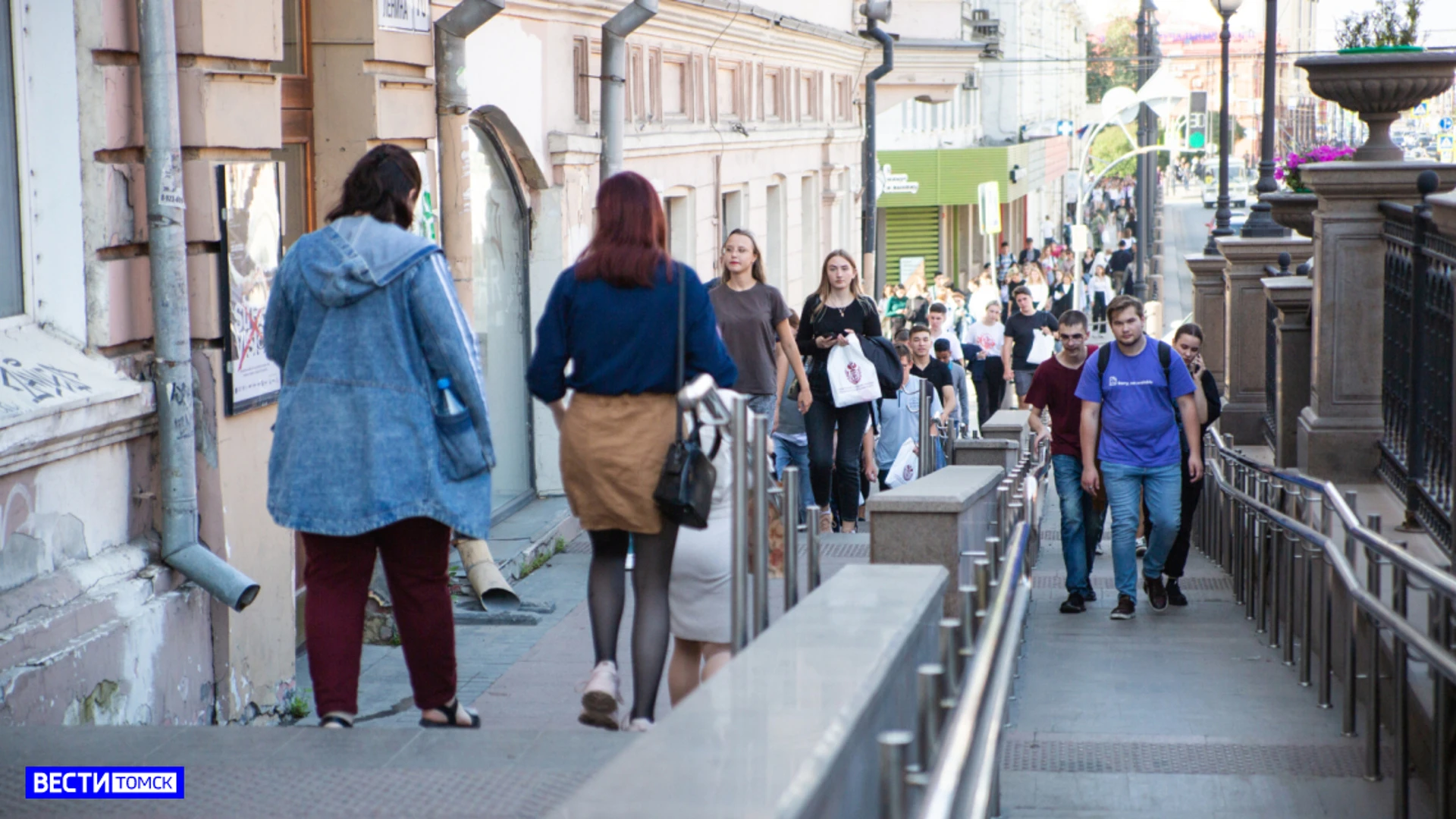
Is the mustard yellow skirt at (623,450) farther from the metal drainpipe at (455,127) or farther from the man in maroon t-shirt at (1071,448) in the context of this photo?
the man in maroon t-shirt at (1071,448)

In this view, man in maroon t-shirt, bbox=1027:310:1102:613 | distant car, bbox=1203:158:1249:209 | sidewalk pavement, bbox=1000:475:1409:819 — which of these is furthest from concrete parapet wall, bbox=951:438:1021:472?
distant car, bbox=1203:158:1249:209

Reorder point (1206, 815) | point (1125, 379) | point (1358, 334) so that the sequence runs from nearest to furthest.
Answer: point (1206, 815) → point (1125, 379) → point (1358, 334)

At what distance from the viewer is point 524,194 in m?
11.7

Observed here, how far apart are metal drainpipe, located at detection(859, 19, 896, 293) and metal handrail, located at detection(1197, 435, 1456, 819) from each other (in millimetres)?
12574

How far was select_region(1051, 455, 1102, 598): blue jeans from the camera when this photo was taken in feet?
31.4

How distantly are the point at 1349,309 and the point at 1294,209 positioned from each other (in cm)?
401

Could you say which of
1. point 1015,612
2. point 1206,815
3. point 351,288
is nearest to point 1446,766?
point 1206,815

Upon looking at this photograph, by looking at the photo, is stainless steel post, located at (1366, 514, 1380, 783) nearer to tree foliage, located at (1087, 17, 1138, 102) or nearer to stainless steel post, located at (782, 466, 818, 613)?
stainless steel post, located at (782, 466, 818, 613)

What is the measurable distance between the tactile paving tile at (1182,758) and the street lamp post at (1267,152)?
1067 cm

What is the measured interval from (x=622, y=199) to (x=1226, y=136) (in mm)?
21479

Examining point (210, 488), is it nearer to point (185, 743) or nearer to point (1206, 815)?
point (185, 743)

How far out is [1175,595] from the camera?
32.9 ft

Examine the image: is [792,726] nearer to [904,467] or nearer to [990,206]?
[904,467]

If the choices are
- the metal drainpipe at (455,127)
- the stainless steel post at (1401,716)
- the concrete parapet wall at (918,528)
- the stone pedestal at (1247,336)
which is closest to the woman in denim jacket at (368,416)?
the concrete parapet wall at (918,528)
